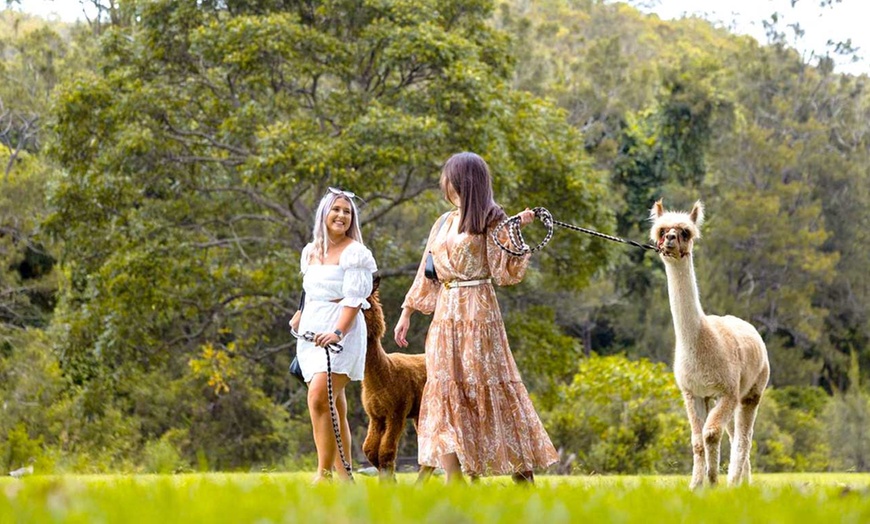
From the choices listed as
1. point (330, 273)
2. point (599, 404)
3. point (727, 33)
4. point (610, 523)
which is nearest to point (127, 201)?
point (599, 404)

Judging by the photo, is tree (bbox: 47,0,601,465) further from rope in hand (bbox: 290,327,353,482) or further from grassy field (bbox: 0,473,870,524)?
grassy field (bbox: 0,473,870,524)

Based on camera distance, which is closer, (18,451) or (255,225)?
(18,451)

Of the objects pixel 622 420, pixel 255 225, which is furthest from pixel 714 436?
pixel 255 225

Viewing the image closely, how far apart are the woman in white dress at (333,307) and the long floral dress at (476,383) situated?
1.77 ft

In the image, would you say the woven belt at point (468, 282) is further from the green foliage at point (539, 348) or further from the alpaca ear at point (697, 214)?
the green foliage at point (539, 348)

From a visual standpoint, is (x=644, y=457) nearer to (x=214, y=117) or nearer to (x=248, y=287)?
(x=248, y=287)

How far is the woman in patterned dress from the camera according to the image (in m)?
7.74

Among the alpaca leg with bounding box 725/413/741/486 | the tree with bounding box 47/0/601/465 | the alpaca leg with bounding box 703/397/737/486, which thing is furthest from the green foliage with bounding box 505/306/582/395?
the alpaca leg with bounding box 703/397/737/486

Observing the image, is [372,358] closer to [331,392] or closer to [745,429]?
[331,392]

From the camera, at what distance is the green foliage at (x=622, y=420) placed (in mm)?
21188

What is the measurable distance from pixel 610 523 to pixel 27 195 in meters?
29.4

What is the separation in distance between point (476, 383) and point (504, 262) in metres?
0.76

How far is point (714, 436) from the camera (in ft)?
26.9

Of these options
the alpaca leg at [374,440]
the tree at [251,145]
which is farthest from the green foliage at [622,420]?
the alpaca leg at [374,440]
